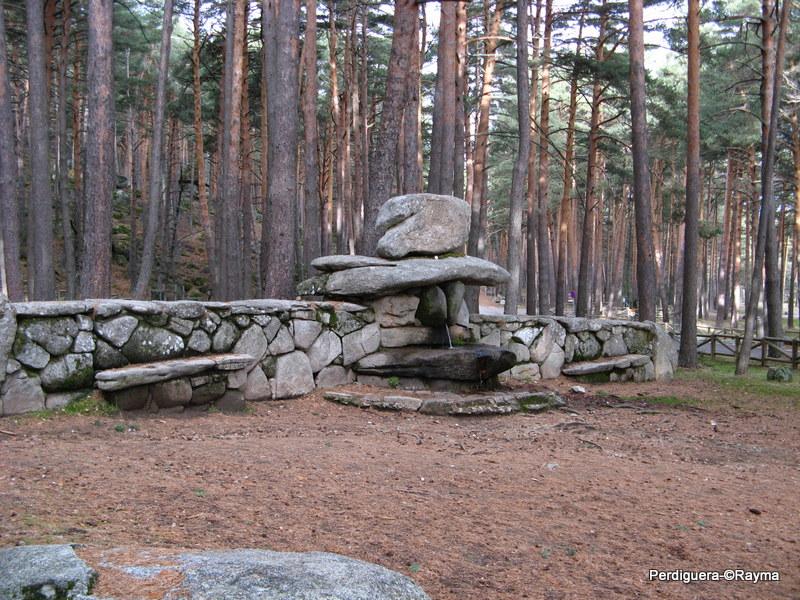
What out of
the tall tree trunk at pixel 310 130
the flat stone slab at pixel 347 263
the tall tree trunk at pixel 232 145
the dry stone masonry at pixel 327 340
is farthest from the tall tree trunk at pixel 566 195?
the flat stone slab at pixel 347 263

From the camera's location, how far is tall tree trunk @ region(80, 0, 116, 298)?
32.9 ft

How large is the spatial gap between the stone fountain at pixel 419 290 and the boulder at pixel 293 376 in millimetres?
850

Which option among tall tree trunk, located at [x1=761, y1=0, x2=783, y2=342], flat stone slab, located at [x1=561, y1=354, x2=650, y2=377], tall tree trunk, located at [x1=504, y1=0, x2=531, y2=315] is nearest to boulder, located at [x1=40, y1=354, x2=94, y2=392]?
flat stone slab, located at [x1=561, y1=354, x2=650, y2=377]

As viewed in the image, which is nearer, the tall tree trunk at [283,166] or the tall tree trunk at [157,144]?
the tall tree trunk at [283,166]

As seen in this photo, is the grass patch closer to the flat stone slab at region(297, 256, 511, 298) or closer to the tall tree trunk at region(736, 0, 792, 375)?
the tall tree trunk at region(736, 0, 792, 375)

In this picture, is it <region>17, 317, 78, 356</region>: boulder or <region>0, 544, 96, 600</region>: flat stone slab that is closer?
<region>0, 544, 96, 600</region>: flat stone slab

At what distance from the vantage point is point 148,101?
31484mm

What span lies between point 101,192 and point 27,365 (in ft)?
15.6

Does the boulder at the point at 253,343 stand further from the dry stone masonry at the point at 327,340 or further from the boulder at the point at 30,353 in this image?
the boulder at the point at 30,353

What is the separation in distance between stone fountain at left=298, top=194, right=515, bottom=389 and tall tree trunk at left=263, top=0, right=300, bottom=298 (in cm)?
109

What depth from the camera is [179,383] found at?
22.5 ft

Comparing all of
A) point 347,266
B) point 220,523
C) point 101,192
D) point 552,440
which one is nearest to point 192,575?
point 220,523

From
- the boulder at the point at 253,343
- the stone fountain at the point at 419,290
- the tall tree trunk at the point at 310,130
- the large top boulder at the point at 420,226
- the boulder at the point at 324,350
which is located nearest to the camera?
the boulder at the point at 253,343

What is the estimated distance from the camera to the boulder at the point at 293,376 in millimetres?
8125
